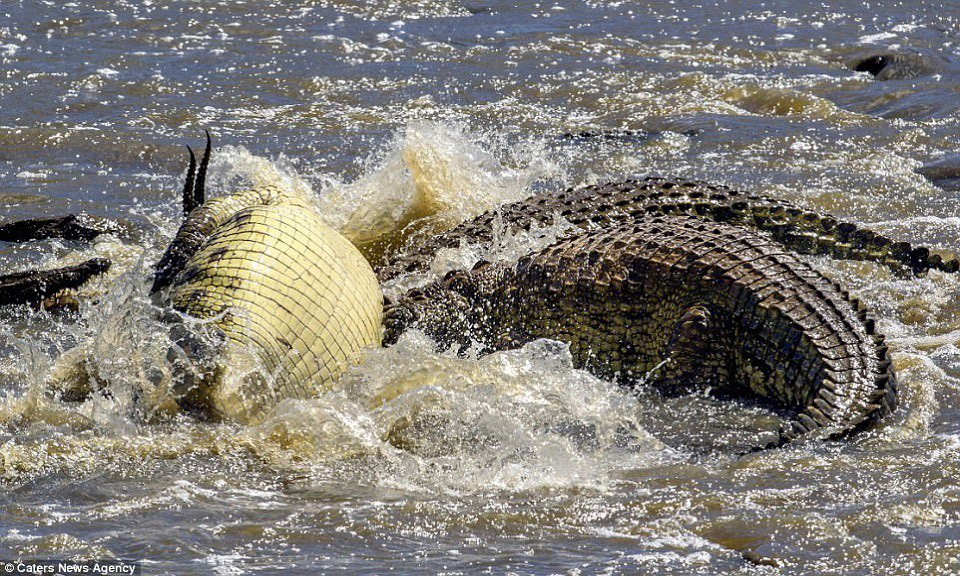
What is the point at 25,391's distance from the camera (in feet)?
14.5

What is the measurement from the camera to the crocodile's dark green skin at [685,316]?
13.2 feet

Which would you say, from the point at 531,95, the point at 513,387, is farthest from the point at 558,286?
the point at 531,95

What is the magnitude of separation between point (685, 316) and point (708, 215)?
169 cm

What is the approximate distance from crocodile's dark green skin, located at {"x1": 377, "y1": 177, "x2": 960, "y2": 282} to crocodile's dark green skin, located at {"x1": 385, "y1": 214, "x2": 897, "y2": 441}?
2.57ft

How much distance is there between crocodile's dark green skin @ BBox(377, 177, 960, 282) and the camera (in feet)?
18.4

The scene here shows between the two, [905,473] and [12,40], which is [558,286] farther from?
[12,40]

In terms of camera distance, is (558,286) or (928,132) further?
(928,132)

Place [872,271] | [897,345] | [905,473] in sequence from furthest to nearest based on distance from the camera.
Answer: [872,271], [897,345], [905,473]

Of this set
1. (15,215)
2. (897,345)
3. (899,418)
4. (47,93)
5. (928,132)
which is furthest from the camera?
(47,93)

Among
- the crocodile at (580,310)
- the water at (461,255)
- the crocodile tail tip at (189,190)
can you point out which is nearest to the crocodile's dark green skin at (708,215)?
the water at (461,255)

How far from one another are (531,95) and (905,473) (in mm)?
7020

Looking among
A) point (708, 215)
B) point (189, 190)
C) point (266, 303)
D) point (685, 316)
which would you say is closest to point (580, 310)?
point (685, 316)

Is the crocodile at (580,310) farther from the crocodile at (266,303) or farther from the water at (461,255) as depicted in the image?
the water at (461,255)

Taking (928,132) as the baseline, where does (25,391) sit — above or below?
below
